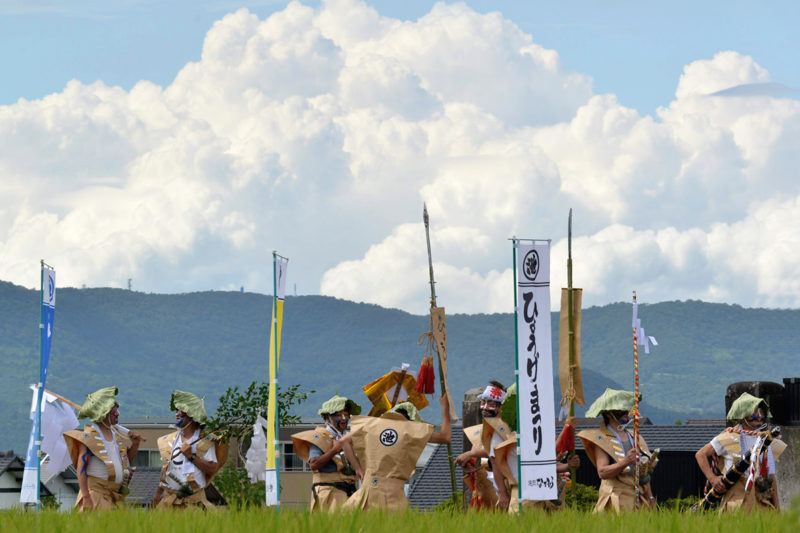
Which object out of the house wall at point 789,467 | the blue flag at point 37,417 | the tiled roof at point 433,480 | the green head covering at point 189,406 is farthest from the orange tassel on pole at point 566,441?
the tiled roof at point 433,480

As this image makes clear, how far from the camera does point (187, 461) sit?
15281mm

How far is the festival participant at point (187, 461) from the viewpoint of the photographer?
15.2 metres

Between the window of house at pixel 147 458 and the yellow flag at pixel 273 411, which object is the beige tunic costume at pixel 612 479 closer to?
the yellow flag at pixel 273 411

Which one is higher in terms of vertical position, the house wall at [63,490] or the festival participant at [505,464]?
the festival participant at [505,464]

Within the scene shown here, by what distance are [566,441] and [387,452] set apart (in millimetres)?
2052

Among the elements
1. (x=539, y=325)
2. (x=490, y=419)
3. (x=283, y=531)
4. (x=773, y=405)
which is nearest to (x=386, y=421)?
(x=490, y=419)

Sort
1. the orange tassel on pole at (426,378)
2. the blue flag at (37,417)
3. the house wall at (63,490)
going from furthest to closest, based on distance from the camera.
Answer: the house wall at (63,490) < the blue flag at (37,417) < the orange tassel on pole at (426,378)

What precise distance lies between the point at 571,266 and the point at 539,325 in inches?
104

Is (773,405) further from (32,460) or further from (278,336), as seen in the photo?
(32,460)

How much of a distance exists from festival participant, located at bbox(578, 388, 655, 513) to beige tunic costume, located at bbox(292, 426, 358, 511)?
9.04 feet

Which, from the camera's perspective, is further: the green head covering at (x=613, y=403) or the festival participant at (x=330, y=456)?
the festival participant at (x=330, y=456)

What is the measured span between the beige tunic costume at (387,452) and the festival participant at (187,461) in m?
1.99

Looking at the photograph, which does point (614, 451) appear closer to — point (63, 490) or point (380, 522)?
point (380, 522)

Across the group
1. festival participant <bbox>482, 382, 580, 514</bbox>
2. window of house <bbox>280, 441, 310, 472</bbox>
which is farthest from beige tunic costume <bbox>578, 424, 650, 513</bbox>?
window of house <bbox>280, 441, 310, 472</bbox>
